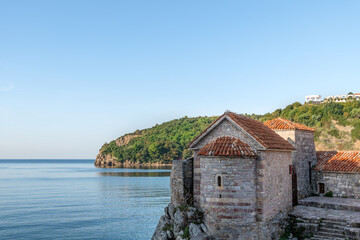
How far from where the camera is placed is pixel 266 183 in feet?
54.9

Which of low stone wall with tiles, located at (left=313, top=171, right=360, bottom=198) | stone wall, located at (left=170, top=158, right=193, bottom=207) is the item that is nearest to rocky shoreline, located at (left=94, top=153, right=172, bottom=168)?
low stone wall with tiles, located at (left=313, top=171, right=360, bottom=198)

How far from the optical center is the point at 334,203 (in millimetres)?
20422

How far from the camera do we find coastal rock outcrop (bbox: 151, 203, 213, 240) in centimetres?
1673

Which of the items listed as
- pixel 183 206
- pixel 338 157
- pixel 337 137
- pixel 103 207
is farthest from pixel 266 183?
pixel 337 137

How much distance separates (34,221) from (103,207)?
10.8 meters

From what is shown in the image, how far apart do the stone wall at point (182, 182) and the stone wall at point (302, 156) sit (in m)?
8.46

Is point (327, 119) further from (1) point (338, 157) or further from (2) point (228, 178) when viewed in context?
(2) point (228, 178)

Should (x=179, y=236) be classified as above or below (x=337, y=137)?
below

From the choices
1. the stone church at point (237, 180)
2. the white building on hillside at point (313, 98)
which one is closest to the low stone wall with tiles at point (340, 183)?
the stone church at point (237, 180)

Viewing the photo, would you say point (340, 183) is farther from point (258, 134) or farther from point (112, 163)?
point (112, 163)

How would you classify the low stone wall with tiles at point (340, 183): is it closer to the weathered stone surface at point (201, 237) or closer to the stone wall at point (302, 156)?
the stone wall at point (302, 156)

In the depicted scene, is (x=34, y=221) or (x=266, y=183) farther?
(x=34, y=221)

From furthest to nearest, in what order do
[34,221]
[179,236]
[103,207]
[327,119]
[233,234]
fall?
1. [327,119]
2. [103,207]
3. [34,221]
4. [179,236]
5. [233,234]

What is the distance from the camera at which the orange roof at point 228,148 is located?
53.1 ft
